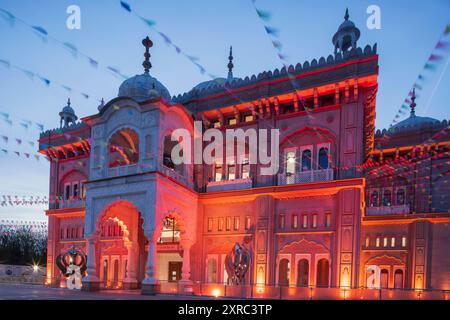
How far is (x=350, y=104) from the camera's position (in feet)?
72.8

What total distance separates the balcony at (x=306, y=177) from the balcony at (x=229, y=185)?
6.74 ft

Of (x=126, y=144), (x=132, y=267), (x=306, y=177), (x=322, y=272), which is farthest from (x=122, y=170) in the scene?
(x=322, y=272)

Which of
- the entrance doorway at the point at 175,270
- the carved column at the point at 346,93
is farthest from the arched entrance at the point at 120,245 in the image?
the carved column at the point at 346,93

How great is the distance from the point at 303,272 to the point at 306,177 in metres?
5.32

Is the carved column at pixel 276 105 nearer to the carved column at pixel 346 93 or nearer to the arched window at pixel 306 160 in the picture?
the arched window at pixel 306 160

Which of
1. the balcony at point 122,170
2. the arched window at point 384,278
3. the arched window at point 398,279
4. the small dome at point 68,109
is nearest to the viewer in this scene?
the balcony at point 122,170

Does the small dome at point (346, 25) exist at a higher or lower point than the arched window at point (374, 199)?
higher

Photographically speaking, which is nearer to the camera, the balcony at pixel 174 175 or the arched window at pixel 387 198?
the balcony at pixel 174 175

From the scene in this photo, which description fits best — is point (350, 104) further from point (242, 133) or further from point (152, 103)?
point (152, 103)

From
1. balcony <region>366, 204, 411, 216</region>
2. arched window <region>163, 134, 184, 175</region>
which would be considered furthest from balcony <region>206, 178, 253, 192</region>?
balcony <region>366, 204, 411, 216</region>

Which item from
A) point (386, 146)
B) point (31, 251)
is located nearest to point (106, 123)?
point (386, 146)

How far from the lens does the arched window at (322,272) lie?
21812 millimetres
